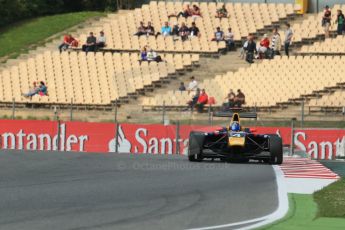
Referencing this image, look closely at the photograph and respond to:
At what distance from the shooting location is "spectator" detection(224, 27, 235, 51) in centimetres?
3766

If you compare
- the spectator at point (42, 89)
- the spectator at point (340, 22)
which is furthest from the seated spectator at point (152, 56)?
the spectator at point (340, 22)

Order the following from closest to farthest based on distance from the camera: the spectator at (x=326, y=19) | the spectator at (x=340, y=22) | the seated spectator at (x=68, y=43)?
1. the spectator at (x=340, y=22)
2. the spectator at (x=326, y=19)
3. the seated spectator at (x=68, y=43)

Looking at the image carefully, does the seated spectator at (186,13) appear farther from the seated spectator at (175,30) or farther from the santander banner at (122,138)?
the santander banner at (122,138)

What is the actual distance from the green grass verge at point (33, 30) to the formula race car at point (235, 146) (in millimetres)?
20352

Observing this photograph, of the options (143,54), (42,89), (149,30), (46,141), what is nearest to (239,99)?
(143,54)

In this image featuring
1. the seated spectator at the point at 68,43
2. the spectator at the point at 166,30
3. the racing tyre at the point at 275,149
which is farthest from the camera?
the seated spectator at the point at 68,43

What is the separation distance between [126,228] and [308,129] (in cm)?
1781

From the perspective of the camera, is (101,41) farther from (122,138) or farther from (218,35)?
(122,138)

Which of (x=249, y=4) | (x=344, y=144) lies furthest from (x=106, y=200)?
(x=249, y=4)

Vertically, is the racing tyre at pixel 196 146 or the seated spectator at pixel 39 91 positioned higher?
the seated spectator at pixel 39 91

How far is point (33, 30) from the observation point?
4472 cm

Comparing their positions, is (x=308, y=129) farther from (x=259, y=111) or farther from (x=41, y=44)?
(x=41, y=44)

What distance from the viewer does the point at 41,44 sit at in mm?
41906

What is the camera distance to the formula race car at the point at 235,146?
21875mm
